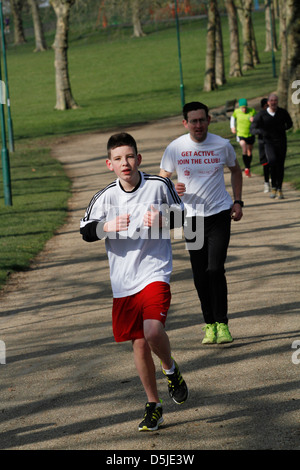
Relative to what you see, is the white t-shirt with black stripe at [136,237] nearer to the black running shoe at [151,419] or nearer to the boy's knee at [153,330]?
the boy's knee at [153,330]

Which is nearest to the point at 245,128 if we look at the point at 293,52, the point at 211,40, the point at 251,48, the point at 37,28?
the point at 293,52

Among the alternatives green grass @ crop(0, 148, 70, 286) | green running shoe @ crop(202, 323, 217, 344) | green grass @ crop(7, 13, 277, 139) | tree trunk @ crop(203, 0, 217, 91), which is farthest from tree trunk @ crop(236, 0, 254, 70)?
green running shoe @ crop(202, 323, 217, 344)

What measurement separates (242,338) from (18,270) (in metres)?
5.78

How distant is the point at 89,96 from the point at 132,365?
50615 mm

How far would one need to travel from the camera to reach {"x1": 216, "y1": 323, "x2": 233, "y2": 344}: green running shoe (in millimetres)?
7664

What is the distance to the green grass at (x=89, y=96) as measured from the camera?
18.2 m

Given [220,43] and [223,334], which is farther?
[220,43]

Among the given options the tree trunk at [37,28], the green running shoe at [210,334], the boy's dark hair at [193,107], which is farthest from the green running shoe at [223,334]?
the tree trunk at [37,28]

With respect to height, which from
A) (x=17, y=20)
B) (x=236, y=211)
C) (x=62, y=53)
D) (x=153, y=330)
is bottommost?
(x=153, y=330)

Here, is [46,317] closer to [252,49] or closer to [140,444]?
[140,444]

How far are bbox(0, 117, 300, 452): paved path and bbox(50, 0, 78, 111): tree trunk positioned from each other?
32003 mm

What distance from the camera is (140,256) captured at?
5.67 meters

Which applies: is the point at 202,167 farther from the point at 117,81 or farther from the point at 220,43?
the point at 117,81

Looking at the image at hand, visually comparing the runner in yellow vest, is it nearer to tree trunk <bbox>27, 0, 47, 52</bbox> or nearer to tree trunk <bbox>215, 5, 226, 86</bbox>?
tree trunk <bbox>215, 5, 226, 86</bbox>
